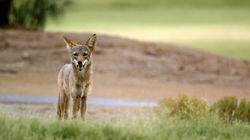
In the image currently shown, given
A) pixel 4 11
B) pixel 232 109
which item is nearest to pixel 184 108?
pixel 232 109

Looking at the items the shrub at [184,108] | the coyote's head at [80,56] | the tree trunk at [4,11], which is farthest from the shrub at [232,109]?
the tree trunk at [4,11]

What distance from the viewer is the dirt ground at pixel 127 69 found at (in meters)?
20.9

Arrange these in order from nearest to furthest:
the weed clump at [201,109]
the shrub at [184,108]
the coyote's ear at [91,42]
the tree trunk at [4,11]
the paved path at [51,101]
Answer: the coyote's ear at [91,42], the shrub at [184,108], the weed clump at [201,109], the paved path at [51,101], the tree trunk at [4,11]

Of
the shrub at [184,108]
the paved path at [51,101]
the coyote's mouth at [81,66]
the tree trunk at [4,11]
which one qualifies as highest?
the tree trunk at [4,11]

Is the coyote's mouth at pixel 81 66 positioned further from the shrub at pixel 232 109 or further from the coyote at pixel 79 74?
the shrub at pixel 232 109

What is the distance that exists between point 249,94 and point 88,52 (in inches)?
424

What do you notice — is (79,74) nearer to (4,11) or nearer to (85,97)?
(85,97)

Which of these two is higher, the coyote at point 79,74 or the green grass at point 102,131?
the coyote at point 79,74

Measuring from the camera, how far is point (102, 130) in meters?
10.8

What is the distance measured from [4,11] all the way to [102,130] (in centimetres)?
2060

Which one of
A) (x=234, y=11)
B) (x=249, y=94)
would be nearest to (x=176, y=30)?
(x=234, y=11)

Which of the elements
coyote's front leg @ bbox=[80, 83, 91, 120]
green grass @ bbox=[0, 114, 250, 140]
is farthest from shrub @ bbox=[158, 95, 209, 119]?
coyote's front leg @ bbox=[80, 83, 91, 120]

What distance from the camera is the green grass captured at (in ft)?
34.5

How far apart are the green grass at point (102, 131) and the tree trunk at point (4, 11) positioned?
19243 millimetres
